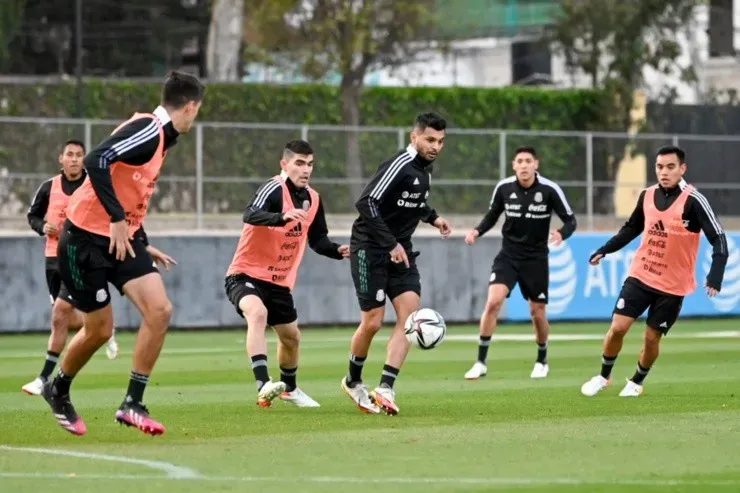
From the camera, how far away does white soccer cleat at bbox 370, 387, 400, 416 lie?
12656 millimetres

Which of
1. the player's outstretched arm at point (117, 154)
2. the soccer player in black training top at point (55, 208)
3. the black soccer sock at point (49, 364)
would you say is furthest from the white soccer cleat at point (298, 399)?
the player's outstretched arm at point (117, 154)

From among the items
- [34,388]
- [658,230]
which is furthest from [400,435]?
[34,388]

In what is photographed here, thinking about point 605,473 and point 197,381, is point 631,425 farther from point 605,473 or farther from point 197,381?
point 197,381

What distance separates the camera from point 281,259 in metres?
13.5

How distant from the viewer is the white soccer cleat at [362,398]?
12.8m

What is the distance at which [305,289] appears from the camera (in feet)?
86.2

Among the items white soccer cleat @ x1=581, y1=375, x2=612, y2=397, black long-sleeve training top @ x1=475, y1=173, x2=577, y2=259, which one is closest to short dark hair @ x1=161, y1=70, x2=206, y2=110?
white soccer cleat @ x1=581, y1=375, x2=612, y2=397

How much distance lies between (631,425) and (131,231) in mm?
3669

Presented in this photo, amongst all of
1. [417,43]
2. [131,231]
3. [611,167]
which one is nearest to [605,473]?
[131,231]

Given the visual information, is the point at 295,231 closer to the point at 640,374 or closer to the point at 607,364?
the point at 607,364

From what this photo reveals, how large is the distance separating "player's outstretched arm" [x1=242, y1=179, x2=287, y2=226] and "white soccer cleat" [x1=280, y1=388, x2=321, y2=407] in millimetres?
1444

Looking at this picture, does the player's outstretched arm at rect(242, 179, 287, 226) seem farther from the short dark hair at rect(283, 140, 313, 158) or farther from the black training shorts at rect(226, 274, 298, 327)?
the black training shorts at rect(226, 274, 298, 327)

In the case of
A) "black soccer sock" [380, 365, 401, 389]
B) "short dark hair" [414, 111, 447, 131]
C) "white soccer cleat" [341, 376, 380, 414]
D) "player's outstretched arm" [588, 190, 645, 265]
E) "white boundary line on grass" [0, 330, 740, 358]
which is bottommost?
"white boundary line on grass" [0, 330, 740, 358]

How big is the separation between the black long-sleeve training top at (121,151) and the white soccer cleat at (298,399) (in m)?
3.25
